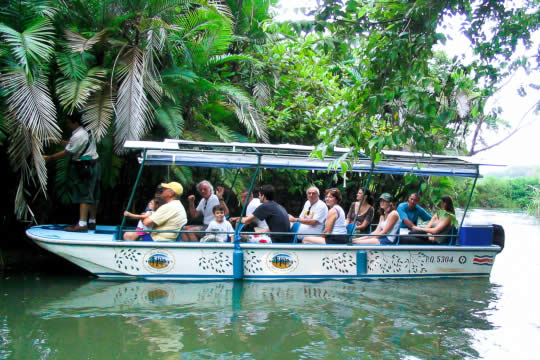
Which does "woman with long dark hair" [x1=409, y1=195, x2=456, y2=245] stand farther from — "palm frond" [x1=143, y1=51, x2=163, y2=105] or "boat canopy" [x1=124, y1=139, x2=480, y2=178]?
"palm frond" [x1=143, y1=51, x2=163, y2=105]

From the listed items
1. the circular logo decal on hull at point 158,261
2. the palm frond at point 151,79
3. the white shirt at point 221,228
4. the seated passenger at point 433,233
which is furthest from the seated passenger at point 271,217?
the palm frond at point 151,79

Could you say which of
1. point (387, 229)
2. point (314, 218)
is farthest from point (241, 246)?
point (387, 229)

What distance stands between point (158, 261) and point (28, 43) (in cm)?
368

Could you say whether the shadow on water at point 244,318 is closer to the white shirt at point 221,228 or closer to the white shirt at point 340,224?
the white shirt at point 221,228

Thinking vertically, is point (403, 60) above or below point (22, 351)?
above

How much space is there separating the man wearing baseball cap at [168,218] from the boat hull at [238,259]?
0.83 feet

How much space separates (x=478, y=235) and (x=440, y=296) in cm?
178

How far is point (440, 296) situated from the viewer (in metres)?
7.77

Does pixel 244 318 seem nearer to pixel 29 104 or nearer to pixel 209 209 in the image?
pixel 209 209

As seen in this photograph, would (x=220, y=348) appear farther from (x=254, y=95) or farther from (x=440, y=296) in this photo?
(x=254, y=95)

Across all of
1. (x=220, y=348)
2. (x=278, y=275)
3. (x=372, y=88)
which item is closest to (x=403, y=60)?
(x=372, y=88)

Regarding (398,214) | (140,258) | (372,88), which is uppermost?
(372,88)

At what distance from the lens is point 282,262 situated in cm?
805

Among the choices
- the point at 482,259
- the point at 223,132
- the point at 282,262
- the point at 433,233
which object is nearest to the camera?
the point at 282,262
